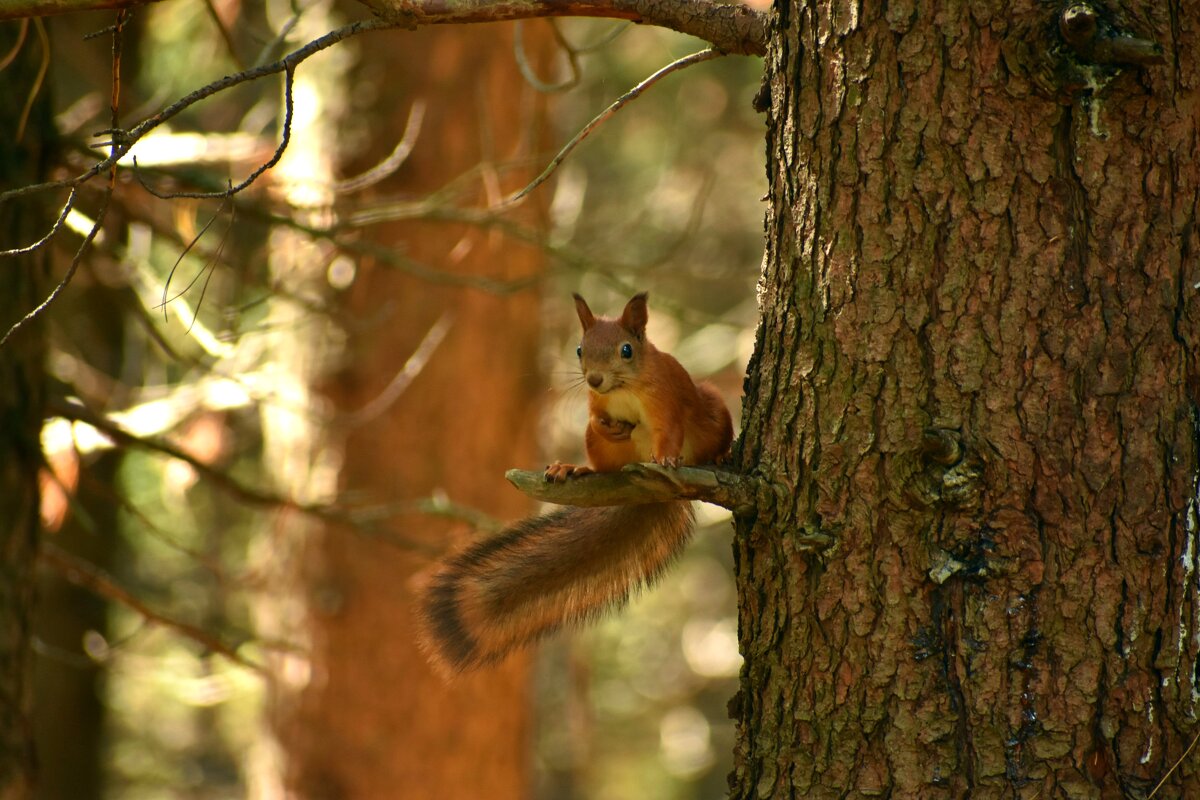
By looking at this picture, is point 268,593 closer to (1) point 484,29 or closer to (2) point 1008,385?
(1) point 484,29

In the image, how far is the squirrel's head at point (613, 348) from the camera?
2.66m

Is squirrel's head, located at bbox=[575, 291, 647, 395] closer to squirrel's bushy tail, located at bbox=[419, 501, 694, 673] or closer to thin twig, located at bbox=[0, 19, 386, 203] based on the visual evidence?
squirrel's bushy tail, located at bbox=[419, 501, 694, 673]

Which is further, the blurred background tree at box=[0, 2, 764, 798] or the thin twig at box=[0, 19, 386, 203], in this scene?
the blurred background tree at box=[0, 2, 764, 798]

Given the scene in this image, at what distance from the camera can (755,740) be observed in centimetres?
198

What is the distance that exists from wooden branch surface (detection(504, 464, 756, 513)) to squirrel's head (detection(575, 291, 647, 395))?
0.61 metres

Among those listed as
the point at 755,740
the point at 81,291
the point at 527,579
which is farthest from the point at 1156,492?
the point at 81,291

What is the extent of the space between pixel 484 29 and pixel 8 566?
119 inches

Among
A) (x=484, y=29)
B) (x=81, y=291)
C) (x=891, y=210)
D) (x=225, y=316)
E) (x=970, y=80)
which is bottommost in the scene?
(x=891, y=210)

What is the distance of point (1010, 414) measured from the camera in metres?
1.77

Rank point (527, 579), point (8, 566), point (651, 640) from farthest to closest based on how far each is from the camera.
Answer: point (651, 640) < point (8, 566) < point (527, 579)

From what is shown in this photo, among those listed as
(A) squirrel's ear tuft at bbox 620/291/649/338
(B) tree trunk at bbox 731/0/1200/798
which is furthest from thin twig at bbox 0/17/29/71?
(B) tree trunk at bbox 731/0/1200/798

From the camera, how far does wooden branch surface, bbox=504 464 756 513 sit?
74.7 inches

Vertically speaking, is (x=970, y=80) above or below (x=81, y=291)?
below

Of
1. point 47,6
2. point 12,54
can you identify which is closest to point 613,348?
point 47,6
